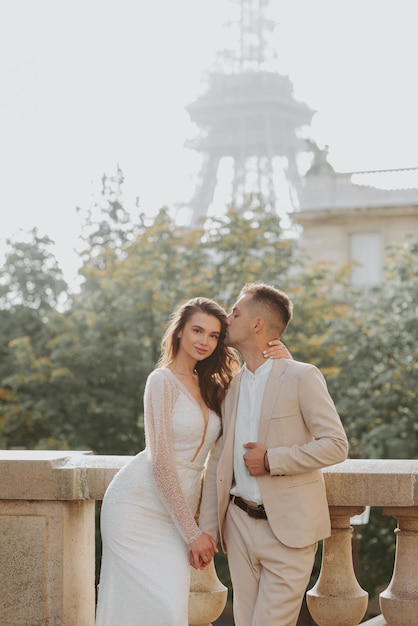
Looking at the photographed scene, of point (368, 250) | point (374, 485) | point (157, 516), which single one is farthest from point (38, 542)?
point (368, 250)

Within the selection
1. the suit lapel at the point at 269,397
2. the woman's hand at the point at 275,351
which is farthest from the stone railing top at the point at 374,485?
the woman's hand at the point at 275,351

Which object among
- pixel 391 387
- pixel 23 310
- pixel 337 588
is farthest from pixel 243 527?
pixel 23 310

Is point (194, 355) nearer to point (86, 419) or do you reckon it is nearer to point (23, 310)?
point (86, 419)

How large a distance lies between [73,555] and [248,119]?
7282 cm

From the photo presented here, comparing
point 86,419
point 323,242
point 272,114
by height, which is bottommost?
point 86,419

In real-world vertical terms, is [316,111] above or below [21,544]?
above

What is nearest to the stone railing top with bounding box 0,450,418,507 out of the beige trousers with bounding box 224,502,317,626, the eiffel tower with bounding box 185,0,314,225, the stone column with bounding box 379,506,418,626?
the stone column with bounding box 379,506,418,626

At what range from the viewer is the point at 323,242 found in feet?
135

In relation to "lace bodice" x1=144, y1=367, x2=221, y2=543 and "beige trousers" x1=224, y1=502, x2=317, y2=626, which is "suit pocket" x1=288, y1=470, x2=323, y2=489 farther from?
"lace bodice" x1=144, y1=367, x2=221, y2=543

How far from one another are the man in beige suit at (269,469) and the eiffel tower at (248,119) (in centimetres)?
5613

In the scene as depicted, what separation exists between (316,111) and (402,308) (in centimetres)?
5628

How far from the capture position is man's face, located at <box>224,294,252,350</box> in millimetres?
4887

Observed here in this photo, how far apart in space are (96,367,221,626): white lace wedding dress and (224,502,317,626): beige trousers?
0.64 ft

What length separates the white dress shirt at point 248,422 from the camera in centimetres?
475
